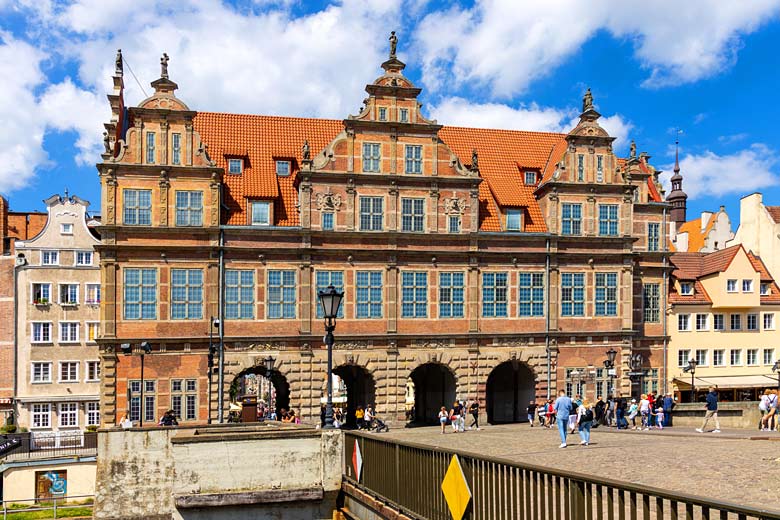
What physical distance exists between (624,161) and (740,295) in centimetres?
1099

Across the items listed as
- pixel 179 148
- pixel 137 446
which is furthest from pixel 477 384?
pixel 137 446

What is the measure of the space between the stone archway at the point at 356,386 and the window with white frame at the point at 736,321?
23.3 m

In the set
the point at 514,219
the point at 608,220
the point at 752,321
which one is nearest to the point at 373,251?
the point at 514,219

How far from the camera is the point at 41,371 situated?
2067 inches

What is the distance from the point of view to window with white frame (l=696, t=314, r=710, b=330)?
1869 inches

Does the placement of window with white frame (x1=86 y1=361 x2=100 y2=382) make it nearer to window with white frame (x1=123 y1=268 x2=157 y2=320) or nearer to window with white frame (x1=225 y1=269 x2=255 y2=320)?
window with white frame (x1=123 y1=268 x2=157 y2=320)

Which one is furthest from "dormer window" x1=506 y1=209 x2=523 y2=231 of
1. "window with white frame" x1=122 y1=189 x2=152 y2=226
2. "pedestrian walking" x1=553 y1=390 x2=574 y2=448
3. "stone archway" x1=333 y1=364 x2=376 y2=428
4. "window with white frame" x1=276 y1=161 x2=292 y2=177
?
"pedestrian walking" x1=553 y1=390 x2=574 y2=448

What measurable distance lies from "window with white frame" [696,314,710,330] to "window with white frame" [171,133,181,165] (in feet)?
102

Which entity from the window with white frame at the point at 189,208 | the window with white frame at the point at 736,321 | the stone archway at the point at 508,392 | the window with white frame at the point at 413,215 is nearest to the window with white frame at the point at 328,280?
the window with white frame at the point at 413,215

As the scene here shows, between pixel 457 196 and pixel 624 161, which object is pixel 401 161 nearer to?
pixel 457 196

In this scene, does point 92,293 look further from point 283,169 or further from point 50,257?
point 283,169

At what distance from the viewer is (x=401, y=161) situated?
129 feet

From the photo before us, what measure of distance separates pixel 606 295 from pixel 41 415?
36.5 metres

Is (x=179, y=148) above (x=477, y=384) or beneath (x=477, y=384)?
above
